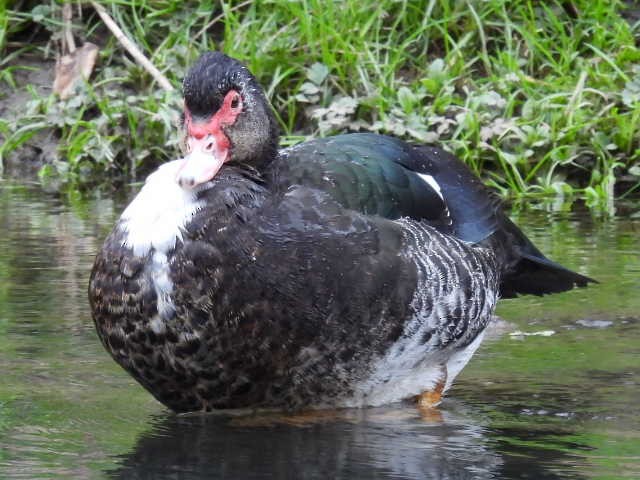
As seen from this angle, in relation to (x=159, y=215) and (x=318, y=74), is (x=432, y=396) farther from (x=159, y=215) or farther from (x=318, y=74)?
(x=318, y=74)

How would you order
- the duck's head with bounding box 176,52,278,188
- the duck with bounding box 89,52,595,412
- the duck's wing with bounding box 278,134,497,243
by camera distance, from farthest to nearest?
the duck's wing with bounding box 278,134,497,243 < the duck's head with bounding box 176,52,278,188 < the duck with bounding box 89,52,595,412

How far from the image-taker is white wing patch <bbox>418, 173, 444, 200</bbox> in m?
5.20

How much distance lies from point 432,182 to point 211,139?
1047mm

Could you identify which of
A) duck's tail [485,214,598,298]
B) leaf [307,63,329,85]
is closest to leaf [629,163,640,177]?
leaf [307,63,329,85]

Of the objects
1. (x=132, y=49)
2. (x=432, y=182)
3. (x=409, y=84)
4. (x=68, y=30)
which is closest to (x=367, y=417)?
(x=432, y=182)

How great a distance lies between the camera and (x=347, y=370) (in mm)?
4461

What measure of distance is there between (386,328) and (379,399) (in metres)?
0.40

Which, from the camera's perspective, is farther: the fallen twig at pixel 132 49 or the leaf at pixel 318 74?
the fallen twig at pixel 132 49

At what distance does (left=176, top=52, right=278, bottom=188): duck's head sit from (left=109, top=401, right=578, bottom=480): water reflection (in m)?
0.77

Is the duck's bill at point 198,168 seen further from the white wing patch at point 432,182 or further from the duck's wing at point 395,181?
the white wing patch at point 432,182

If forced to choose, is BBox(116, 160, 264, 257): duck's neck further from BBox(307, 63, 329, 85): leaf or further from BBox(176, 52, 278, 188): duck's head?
BBox(307, 63, 329, 85): leaf

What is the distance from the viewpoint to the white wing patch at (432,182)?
5.20 m

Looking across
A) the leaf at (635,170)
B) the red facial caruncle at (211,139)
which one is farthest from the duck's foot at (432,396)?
the leaf at (635,170)

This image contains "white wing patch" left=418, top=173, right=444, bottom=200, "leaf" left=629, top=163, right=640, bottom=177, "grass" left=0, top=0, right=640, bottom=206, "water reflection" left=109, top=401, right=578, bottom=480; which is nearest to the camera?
"water reflection" left=109, top=401, right=578, bottom=480
